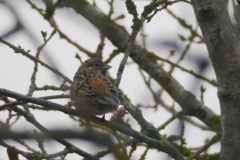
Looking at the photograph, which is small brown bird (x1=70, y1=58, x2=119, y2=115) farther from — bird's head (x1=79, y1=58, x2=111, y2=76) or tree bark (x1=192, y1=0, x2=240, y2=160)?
tree bark (x1=192, y1=0, x2=240, y2=160)

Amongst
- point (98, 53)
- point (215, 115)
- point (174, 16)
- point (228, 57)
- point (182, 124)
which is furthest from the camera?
point (174, 16)

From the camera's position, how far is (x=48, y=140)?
1076 mm

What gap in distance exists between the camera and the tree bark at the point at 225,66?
278 centimetres

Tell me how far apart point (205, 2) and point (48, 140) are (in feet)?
8.00

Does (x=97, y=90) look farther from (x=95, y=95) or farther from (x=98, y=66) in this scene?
(x=98, y=66)

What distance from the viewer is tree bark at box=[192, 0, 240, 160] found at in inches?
110

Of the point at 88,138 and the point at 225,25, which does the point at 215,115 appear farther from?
the point at 88,138

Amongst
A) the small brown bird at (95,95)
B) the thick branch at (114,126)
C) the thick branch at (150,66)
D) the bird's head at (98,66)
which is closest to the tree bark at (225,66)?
the thick branch at (114,126)

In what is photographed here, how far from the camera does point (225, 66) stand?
9.27 ft

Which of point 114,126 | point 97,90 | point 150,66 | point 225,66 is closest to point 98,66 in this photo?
point 150,66

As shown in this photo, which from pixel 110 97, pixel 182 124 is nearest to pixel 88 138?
→ pixel 110 97

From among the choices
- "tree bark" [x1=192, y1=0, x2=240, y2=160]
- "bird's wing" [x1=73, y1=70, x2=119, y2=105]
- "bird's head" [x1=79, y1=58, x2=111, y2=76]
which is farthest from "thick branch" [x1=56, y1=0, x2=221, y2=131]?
"tree bark" [x1=192, y1=0, x2=240, y2=160]

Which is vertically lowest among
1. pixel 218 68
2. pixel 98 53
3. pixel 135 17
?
pixel 218 68

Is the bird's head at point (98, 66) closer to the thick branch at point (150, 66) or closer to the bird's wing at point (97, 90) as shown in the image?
the thick branch at point (150, 66)
